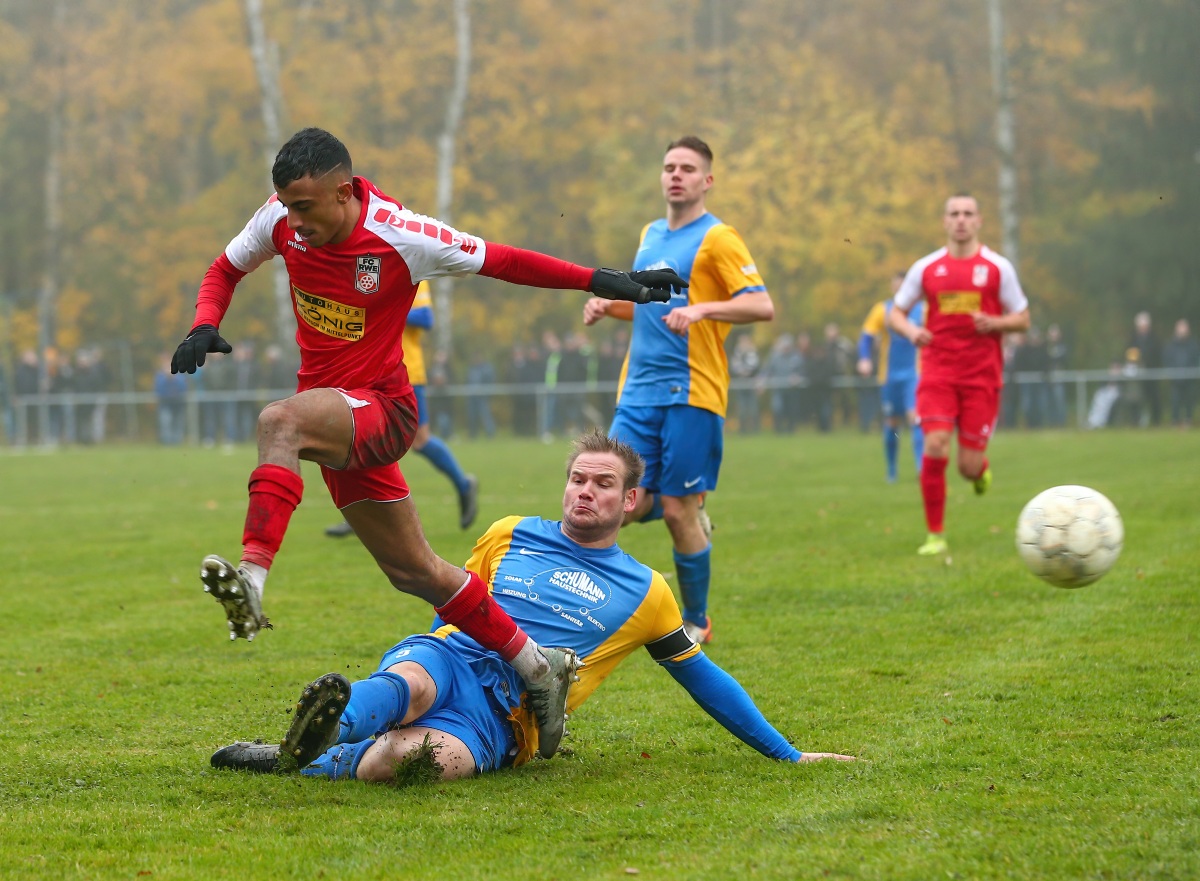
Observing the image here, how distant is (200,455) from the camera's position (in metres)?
26.0

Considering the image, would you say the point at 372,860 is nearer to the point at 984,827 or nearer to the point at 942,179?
the point at 984,827

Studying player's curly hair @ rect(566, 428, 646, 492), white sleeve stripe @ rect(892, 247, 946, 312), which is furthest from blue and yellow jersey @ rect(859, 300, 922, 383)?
player's curly hair @ rect(566, 428, 646, 492)

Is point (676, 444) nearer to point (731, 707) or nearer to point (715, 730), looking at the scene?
point (715, 730)

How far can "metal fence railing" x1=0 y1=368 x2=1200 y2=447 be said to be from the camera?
26.5m

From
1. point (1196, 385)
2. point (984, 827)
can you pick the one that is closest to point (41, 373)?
point (1196, 385)

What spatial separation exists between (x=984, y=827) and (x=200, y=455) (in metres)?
23.6

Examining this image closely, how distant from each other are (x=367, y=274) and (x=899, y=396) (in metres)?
11.8

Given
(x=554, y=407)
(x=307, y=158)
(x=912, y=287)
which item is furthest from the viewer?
(x=554, y=407)

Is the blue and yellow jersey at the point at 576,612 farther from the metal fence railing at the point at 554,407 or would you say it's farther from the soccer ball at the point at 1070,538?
the metal fence railing at the point at 554,407

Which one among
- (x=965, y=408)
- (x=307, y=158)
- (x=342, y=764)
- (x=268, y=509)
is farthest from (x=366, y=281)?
(x=965, y=408)

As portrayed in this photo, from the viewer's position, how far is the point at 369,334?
4840mm

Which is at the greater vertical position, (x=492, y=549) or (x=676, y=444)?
(x=676, y=444)

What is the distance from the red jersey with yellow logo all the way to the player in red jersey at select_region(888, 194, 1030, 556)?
5.51 m

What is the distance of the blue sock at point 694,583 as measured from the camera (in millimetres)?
7070
